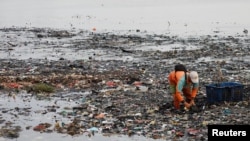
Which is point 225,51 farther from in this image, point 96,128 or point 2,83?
point 96,128

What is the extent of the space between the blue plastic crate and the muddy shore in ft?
0.53

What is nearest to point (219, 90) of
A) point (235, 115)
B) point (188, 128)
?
point (235, 115)

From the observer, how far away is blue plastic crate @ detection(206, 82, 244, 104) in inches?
508

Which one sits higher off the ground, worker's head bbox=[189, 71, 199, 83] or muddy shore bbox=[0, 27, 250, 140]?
worker's head bbox=[189, 71, 199, 83]

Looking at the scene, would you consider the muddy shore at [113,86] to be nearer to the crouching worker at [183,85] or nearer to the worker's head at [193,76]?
the crouching worker at [183,85]

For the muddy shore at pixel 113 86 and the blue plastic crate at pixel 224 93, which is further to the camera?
the blue plastic crate at pixel 224 93

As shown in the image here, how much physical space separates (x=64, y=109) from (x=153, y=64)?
8553 millimetres

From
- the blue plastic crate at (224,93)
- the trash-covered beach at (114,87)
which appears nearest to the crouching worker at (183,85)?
the trash-covered beach at (114,87)

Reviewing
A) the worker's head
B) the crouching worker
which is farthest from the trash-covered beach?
the worker's head

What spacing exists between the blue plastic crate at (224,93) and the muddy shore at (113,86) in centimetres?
16

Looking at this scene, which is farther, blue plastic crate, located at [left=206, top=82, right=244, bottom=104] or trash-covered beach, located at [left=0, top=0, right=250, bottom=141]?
blue plastic crate, located at [left=206, top=82, right=244, bottom=104]

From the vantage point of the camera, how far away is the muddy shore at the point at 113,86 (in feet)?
38.3

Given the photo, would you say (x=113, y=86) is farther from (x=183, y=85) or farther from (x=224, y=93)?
(x=224, y=93)

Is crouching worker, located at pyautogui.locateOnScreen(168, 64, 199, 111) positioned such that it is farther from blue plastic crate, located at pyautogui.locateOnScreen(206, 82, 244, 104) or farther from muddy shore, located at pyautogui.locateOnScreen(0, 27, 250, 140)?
blue plastic crate, located at pyautogui.locateOnScreen(206, 82, 244, 104)
